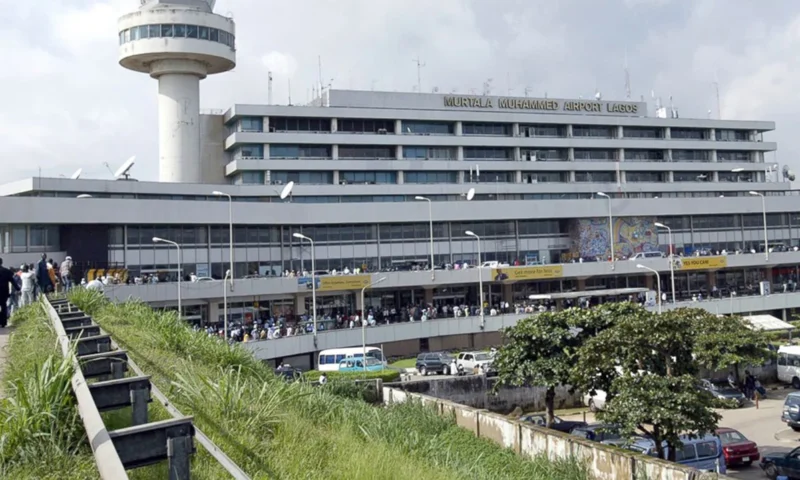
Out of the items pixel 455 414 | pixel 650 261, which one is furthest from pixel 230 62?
pixel 455 414

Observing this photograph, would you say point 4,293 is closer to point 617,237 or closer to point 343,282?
point 343,282

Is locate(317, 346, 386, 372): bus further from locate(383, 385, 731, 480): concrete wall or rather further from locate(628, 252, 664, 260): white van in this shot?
locate(628, 252, 664, 260): white van

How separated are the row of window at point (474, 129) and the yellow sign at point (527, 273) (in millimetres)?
16007

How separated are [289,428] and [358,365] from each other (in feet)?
97.1

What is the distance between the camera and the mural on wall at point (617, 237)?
62.9 meters

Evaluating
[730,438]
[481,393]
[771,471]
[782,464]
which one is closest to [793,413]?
[730,438]

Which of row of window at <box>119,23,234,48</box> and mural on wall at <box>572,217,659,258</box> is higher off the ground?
row of window at <box>119,23,234,48</box>

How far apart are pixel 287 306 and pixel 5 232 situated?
59.5ft

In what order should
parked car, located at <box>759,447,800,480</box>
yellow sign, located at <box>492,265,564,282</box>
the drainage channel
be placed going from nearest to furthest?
the drainage channel < parked car, located at <box>759,447,800,480</box> < yellow sign, located at <box>492,265,564,282</box>

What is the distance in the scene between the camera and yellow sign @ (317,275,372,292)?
48.4m

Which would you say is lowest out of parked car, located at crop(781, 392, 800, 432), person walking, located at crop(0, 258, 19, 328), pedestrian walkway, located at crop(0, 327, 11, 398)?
parked car, located at crop(781, 392, 800, 432)

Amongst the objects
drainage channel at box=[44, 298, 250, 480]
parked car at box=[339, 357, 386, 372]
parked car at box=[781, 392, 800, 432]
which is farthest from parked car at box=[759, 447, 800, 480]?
drainage channel at box=[44, 298, 250, 480]

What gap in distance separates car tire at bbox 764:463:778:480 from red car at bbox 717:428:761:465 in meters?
1.32

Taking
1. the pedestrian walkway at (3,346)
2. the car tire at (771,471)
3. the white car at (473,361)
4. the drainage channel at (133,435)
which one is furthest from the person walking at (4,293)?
the white car at (473,361)
